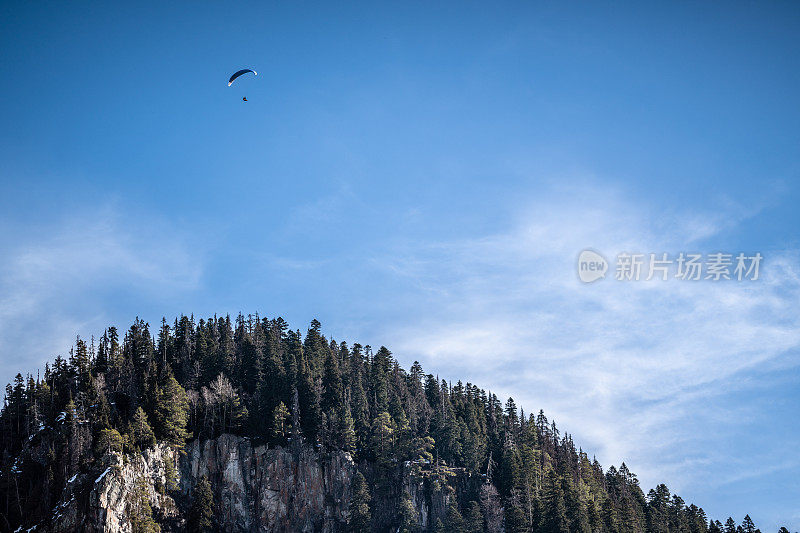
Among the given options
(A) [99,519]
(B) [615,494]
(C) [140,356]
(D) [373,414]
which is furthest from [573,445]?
(A) [99,519]

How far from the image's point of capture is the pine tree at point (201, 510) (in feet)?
390

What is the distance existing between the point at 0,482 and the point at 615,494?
394 ft

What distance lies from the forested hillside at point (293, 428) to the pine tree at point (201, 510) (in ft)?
0.71

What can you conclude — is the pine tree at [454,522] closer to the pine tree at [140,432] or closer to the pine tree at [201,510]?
the pine tree at [201,510]

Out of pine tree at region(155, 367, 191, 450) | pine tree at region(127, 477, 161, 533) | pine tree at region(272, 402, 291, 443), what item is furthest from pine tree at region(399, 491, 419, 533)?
pine tree at region(127, 477, 161, 533)

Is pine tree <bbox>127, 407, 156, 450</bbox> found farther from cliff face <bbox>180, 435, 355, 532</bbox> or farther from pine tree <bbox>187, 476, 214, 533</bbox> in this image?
pine tree <bbox>187, 476, 214, 533</bbox>

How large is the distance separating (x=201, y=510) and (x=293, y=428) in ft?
72.6

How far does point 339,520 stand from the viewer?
130m

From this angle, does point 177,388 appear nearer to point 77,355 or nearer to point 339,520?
point 77,355

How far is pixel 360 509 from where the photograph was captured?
126000 mm

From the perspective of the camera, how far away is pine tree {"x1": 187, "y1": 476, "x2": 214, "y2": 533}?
11900 centimetres

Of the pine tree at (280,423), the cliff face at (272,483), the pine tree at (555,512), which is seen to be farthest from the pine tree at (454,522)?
the pine tree at (280,423)

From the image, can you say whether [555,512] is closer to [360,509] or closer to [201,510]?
[360,509]

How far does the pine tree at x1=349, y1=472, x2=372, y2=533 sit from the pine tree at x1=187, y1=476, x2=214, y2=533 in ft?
74.4
